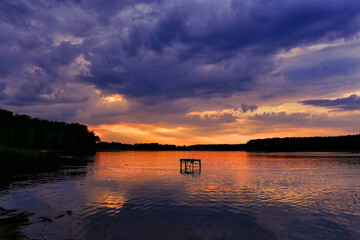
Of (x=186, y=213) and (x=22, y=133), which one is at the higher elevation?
(x=22, y=133)

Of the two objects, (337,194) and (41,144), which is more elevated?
(41,144)

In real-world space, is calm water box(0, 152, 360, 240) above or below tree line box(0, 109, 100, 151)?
below

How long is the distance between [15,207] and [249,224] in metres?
20.9

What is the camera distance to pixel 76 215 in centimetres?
1973

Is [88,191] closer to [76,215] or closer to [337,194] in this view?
[76,215]

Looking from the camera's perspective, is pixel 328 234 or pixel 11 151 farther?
pixel 11 151

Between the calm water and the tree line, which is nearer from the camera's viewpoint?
the calm water

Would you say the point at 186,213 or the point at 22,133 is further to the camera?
the point at 22,133

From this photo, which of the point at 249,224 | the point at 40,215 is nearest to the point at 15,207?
the point at 40,215

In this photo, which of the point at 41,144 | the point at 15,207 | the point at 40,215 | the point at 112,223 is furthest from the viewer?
the point at 41,144

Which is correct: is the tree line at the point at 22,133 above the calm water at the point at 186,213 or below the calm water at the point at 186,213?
above

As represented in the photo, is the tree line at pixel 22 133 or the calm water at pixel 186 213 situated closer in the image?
the calm water at pixel 186 213

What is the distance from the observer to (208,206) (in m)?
23.5

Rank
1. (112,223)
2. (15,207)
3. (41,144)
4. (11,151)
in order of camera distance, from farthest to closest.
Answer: (41,144)
(11,151)
(15,207)
(112,223)
